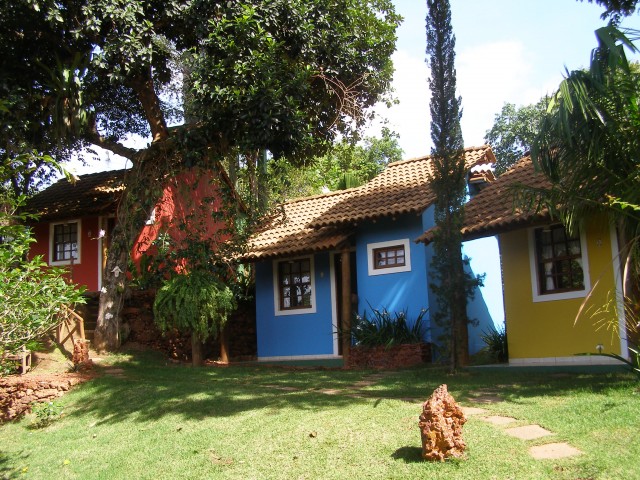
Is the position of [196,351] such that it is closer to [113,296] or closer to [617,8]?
[113,296]

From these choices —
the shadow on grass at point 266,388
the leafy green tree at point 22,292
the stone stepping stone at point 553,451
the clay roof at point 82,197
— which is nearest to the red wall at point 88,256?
the clay roof at point 82,197

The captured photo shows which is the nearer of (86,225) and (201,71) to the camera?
(201,71)

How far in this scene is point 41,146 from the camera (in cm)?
1576

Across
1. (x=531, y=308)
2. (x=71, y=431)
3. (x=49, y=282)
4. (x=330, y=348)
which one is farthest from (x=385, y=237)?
(x=49, y=282)

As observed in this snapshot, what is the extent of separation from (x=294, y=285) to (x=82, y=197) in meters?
7.49

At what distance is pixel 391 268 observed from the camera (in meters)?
15.4

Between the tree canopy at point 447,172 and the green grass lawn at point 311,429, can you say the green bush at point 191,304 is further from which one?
the tree canopy at point 447,172

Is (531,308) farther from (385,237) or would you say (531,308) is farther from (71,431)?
(71,431)

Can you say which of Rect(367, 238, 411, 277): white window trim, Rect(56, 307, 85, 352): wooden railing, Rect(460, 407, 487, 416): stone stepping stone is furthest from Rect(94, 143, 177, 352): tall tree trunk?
Rect(460, 407, 487, 416): stone stepping stone

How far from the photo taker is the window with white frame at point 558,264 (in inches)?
464

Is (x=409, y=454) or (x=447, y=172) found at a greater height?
(x=447, y=172)

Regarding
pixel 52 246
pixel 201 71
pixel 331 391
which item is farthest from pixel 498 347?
pixel 52 246

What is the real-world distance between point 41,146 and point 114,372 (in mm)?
5942

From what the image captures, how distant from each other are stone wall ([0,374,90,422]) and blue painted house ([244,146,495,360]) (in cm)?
587
